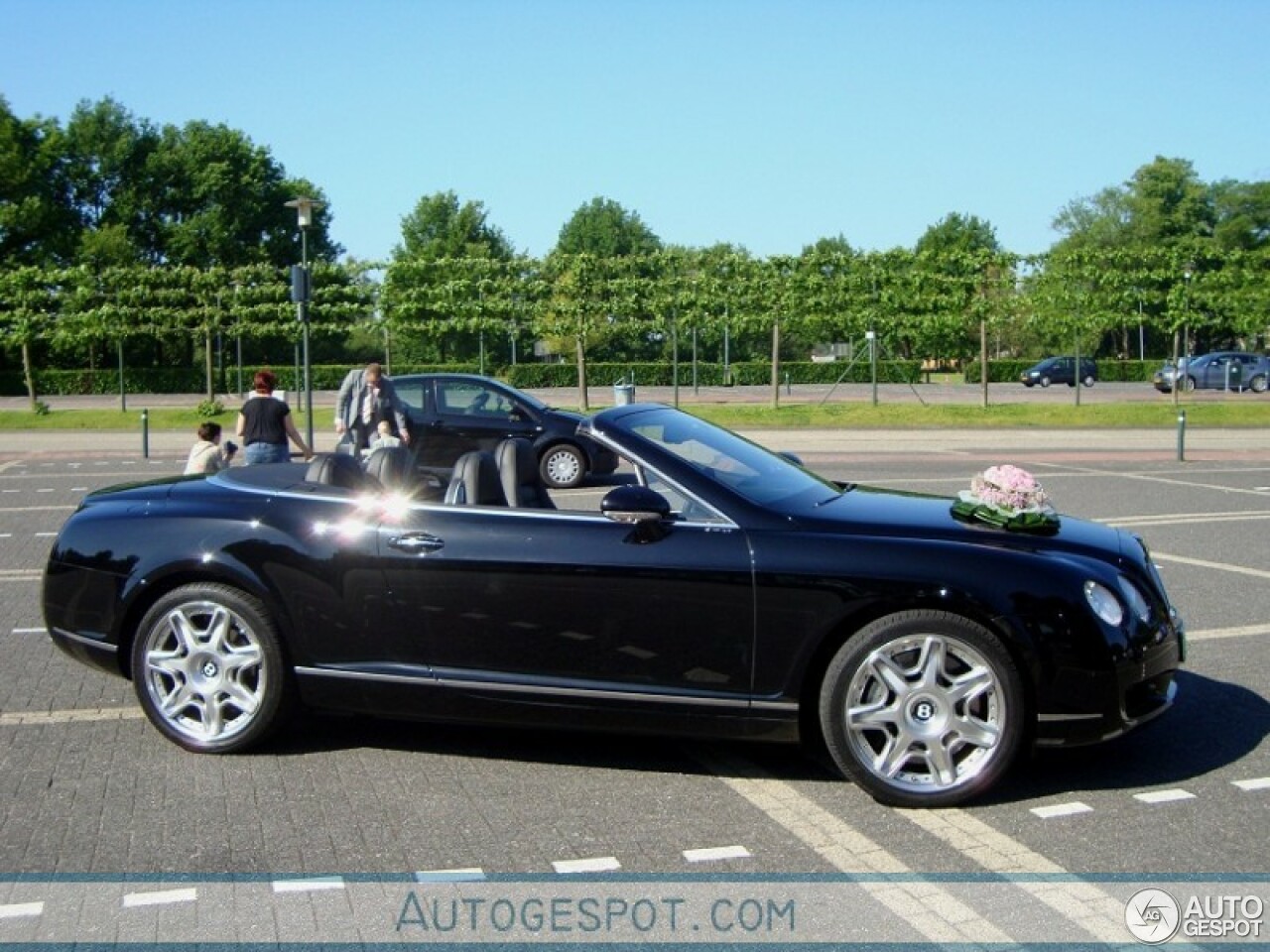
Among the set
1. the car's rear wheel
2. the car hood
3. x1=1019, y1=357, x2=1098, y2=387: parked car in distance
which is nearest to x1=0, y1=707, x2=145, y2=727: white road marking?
the car hood

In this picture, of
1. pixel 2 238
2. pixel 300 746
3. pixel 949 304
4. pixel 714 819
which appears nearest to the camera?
pixel 714 819

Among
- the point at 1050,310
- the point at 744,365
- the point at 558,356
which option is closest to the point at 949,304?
the point at 1050,310

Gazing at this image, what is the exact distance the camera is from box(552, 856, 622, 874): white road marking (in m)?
4.44

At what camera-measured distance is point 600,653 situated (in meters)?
5.29

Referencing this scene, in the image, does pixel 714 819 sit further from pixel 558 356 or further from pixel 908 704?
pixel 558 356

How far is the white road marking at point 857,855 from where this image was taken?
3971mm

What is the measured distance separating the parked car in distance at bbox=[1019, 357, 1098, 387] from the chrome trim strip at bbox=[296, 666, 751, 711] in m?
57.4

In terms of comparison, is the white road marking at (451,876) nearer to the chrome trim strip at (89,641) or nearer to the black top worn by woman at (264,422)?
the chrome trim strip at (89,641)

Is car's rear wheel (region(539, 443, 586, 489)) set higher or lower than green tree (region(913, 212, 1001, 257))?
lower

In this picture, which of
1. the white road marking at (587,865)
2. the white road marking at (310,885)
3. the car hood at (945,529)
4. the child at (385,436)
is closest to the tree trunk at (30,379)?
the child at (385,436)

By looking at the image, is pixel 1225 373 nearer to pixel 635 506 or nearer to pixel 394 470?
pixel 394 470

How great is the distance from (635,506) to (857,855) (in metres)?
1.49

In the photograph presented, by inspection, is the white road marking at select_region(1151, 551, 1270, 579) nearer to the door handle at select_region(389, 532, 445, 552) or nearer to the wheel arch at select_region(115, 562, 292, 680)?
the door handle at select_region(389, 532, 445, 552)

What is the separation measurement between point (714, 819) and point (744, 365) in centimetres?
5809
